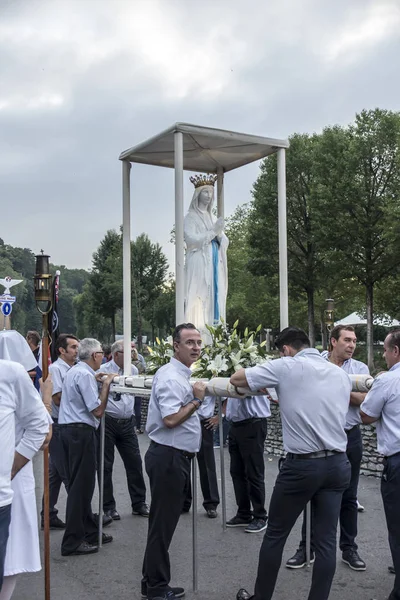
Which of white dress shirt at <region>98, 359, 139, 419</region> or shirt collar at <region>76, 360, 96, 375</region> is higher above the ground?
shirt collar at <region>76, 360, 96, 375</region>

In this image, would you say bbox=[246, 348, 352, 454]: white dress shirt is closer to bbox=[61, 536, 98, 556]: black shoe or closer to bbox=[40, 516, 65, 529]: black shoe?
bbox=[61, 536, 98, 556]: black shoe

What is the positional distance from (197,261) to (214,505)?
300cm

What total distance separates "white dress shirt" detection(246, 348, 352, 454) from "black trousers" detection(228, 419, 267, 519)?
10.0 ft

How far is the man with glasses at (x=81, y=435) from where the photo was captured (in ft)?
21.0

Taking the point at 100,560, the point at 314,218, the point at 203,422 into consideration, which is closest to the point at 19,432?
the point at 100,560

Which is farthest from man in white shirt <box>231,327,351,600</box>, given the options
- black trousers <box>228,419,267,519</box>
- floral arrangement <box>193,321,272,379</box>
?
black trousers <box>228,419,267,519</box>

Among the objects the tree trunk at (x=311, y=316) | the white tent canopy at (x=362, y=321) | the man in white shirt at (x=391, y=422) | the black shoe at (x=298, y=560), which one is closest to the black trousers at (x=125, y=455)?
the black shoe at (x=298, y=560)

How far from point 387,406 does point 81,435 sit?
121 inches

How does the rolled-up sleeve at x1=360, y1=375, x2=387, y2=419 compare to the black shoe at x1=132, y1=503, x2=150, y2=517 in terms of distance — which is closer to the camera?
the rolled-up sleeve at x1=360, y1=375, x2=387, y2=419

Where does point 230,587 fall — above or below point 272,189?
below

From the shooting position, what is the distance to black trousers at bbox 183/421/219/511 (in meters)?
8.10

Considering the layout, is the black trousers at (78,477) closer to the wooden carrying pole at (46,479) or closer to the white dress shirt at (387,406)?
the wooden carrying pole at (46,479)

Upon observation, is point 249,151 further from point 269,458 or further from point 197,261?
point 269,458

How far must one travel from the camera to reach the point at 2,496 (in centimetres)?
325
